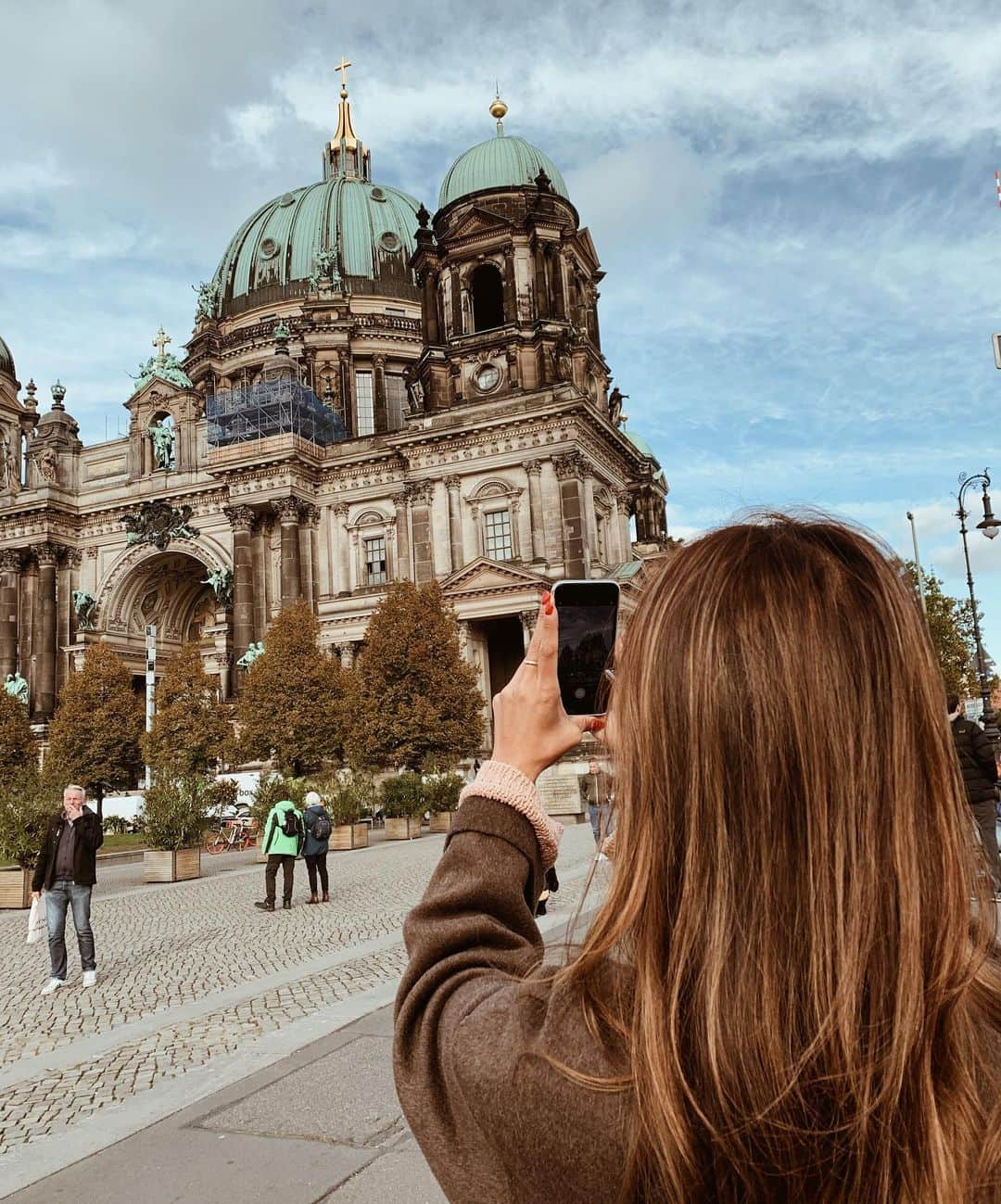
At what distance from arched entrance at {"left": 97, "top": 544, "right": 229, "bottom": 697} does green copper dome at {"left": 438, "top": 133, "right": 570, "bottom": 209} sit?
69.7 ft

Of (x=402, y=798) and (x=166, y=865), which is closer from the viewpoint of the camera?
(x=166, y=865)

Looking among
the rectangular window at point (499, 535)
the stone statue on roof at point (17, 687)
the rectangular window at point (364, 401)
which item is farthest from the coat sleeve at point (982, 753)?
the rectangular window at point (364, 401)

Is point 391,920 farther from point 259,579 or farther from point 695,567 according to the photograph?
point 259,579

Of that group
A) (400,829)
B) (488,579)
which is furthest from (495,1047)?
(488,579)

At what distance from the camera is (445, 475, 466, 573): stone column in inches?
1725

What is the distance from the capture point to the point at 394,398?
195 feet

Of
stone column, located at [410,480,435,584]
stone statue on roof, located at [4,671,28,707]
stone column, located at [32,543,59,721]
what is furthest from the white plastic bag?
stone statue on roof, located at [4,671,28,707]

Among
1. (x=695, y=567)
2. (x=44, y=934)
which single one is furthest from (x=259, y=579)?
(x=695, y=567)

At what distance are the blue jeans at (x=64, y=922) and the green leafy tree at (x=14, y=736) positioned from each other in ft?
117

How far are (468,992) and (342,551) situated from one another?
46.6 m

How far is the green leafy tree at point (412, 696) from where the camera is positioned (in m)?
35.9

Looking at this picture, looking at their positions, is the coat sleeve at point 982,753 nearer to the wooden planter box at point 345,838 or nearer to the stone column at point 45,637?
the wooden planter box at point 345,838

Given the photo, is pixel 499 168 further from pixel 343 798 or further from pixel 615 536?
pixel 343 798

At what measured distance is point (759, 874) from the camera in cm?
122
